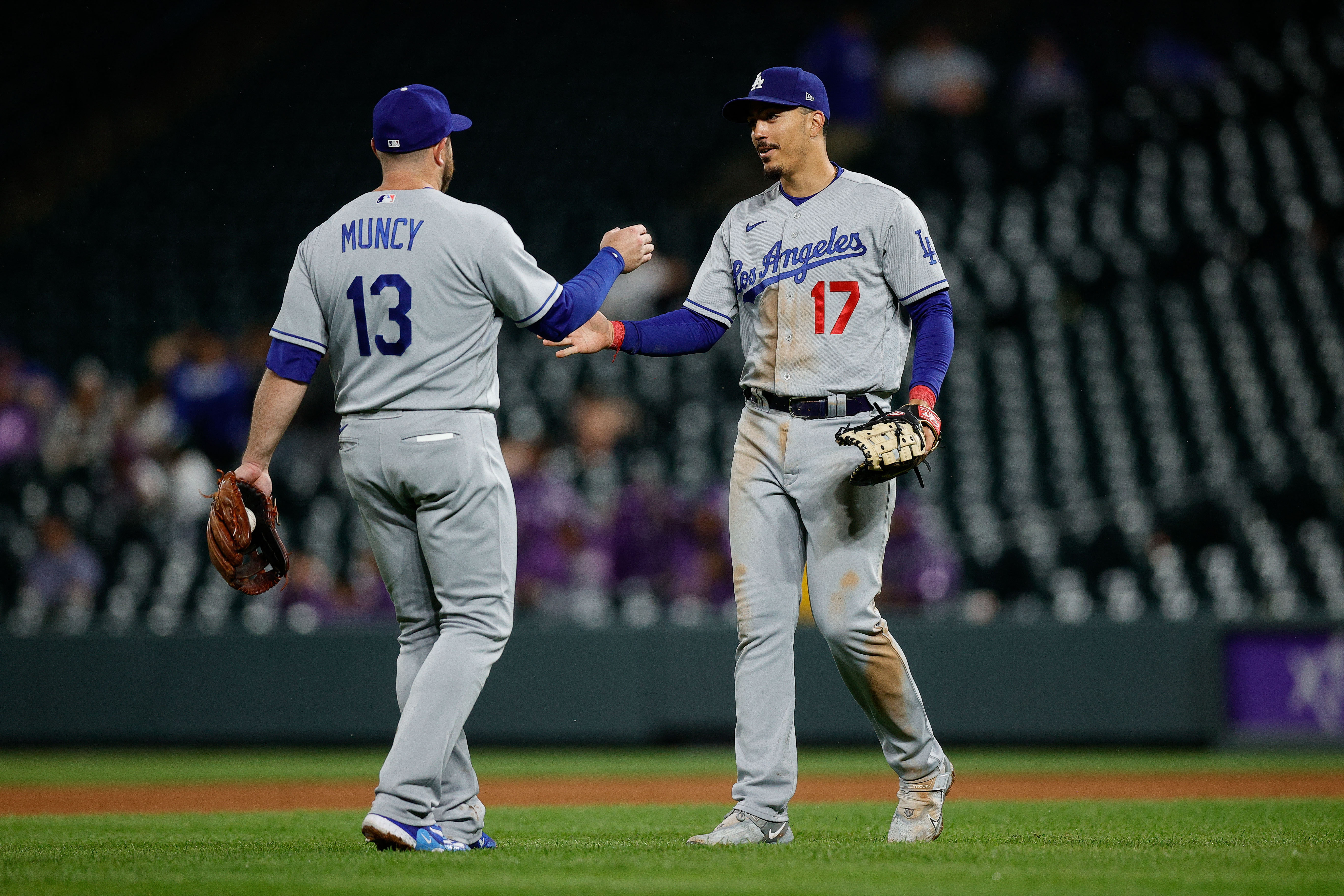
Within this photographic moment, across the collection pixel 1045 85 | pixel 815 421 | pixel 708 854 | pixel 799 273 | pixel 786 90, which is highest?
pixel 1045 85

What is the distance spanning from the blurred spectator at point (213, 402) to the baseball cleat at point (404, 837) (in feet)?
20.6

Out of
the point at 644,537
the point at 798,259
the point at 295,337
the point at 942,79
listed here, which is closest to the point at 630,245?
the point at 798,259

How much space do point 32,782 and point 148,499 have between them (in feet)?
9.03

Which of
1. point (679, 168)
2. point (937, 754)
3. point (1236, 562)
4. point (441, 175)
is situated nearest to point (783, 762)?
point (937, 754)

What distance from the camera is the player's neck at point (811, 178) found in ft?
14.1

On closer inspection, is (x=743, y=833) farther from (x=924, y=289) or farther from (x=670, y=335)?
(x=924, y=289)

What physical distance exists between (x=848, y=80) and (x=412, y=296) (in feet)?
35.8

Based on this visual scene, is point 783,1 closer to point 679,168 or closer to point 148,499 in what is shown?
point 679,168

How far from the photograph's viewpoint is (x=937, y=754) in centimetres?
414

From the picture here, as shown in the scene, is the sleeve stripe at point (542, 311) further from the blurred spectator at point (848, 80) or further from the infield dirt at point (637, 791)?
the blurred spectator at point (848, 80)

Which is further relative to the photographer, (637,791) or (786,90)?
(637,791)

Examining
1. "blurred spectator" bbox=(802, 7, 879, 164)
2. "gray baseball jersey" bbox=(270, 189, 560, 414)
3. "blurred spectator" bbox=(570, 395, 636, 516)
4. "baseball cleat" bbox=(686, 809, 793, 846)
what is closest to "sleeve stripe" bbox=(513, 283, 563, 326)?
"gray baseball jersey" bbox=(270, 189, 560, 414)

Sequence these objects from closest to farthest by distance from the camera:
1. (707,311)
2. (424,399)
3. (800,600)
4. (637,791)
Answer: (424,399), (800,600), (707,311), (637,791)

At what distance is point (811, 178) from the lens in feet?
14.1
